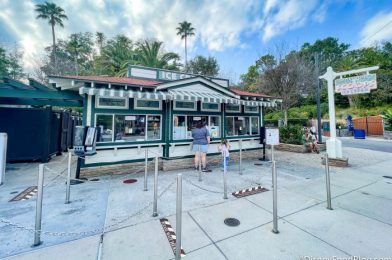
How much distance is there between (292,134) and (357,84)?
538cm

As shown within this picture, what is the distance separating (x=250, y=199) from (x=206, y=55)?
27.9 meters

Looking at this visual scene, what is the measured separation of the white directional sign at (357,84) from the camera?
7.09 m

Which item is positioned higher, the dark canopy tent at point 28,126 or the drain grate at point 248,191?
the dark canopy tent at point 28,126

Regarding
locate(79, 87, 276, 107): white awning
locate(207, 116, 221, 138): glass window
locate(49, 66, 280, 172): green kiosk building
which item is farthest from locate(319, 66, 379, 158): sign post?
locate(207, 116, 221, 138): glass window

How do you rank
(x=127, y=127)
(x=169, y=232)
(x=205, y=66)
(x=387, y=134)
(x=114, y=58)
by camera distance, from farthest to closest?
(x=205, y=66)
(x=114, y=58)
(x=387, y=134)
(x=127, y=127)
(x=169, y=232)

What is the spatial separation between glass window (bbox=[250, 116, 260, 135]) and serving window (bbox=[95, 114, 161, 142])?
557 centimetres

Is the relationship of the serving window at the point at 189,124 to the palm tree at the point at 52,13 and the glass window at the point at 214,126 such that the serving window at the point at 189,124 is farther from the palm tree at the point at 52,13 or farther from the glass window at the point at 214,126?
the palm tree at the point at 52,13

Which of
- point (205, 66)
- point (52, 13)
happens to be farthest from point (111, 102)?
point (52, 13)

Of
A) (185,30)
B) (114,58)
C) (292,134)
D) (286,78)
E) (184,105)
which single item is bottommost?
(292,134)

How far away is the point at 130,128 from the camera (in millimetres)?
7113

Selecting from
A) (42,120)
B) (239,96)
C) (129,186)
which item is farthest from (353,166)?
(42,120)

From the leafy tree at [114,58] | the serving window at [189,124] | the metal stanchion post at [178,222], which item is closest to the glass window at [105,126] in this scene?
the serving window at [189,124]

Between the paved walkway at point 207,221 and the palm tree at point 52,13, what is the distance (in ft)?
100

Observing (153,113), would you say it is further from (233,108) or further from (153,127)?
(233,108)
